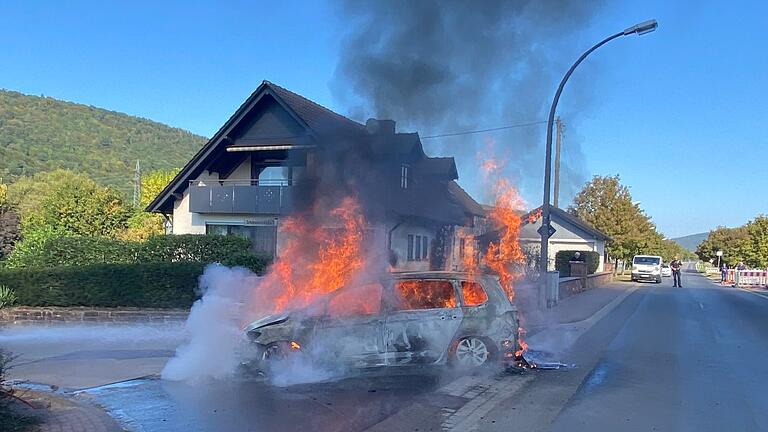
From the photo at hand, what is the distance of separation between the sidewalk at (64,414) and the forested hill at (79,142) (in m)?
47.6

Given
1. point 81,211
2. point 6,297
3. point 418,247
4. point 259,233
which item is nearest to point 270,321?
point 6,297

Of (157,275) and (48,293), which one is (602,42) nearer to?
(157,275)

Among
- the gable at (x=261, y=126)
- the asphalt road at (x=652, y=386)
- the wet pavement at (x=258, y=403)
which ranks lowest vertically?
the wet pavement at (x=258, y=403)

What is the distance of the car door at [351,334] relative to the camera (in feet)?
24.9

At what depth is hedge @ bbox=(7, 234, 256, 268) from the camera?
15.4 metres

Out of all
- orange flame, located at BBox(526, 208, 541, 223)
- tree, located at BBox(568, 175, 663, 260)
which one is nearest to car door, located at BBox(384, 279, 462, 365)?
orange flame, located at BBox(526, 208, 541, 223)

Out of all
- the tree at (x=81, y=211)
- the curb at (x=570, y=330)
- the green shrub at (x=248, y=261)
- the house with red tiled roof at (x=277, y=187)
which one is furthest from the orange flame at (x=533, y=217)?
the tree at (x=81, y=211)

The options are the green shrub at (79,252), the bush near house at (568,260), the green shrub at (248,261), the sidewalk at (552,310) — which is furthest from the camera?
the bush near house at (568,260)

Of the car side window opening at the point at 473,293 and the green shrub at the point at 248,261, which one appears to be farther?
the green shrub at the point at 248,261

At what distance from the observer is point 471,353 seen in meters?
8.19

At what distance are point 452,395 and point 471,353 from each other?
4.36 ft

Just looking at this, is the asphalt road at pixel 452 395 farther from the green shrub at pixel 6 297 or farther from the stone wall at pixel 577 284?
the stone wall at pixel 577 284

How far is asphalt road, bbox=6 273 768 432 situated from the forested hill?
150 ft

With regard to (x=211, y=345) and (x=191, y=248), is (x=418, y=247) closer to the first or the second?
(x=191, y=248)
